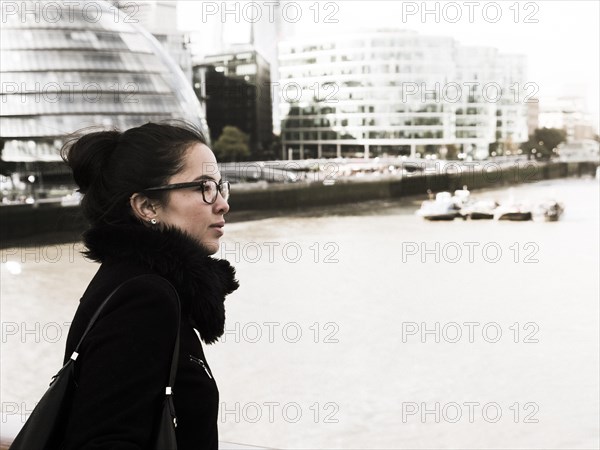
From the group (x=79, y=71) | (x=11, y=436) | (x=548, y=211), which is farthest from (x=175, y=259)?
(x=79, y=71)

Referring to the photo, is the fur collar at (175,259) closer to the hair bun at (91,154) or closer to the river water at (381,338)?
the hair bun at (91,154)

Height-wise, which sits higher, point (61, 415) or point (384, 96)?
point (384, 96)

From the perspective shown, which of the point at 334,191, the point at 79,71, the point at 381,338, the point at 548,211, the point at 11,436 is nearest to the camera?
Result: the point at 11,436

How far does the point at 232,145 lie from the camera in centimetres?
839

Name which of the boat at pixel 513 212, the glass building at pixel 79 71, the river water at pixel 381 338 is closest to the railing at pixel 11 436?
the boat at pixel 513 212

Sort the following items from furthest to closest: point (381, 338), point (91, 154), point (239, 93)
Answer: point (381, 338) → point (239, 93) → point (91, 154)

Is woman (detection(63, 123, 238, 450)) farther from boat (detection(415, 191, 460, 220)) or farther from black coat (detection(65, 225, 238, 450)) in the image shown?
boat (detection(415, 191, 460, 220))

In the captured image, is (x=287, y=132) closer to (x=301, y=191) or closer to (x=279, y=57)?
(x=279, y=57)

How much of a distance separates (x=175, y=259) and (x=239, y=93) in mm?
8120

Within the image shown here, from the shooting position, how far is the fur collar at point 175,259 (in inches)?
24.6

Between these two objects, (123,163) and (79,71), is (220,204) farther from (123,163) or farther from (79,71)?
(79,71)

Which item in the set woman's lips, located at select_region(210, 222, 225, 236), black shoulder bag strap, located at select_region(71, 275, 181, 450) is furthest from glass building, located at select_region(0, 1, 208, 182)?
black shoulder bag strap, located at select_region(71, 275, 181, 450)

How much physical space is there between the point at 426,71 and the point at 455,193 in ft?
4.21

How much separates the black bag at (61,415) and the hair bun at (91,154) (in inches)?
5.3
